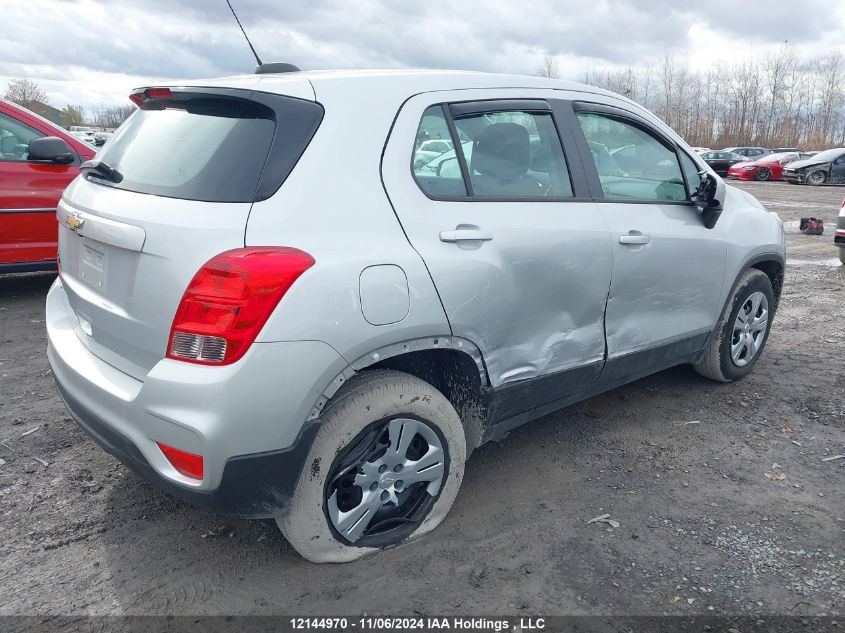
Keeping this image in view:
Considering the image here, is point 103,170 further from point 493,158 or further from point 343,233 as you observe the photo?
point 493,158

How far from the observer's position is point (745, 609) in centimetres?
246

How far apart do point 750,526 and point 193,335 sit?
7.89 feet

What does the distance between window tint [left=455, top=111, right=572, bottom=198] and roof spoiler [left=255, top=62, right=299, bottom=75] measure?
A: 0.80m

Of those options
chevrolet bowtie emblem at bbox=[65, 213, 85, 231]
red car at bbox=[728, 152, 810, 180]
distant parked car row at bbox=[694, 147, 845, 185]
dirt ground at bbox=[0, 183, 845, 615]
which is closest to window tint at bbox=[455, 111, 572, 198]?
dirt ground at bbox=[0, 183, 845, 615]

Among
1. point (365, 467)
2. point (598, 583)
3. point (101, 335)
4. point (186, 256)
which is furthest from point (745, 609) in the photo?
point (101, 335)

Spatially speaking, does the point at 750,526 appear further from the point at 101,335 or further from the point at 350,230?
the point at 101,335

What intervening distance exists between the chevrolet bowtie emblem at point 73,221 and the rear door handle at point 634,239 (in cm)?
234

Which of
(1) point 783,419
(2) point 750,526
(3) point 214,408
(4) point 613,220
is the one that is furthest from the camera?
(1) point 783,419

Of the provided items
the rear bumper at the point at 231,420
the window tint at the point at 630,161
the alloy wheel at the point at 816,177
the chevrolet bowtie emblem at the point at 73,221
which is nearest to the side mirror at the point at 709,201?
the window tint at the point at 630,161

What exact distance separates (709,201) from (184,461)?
3.05m

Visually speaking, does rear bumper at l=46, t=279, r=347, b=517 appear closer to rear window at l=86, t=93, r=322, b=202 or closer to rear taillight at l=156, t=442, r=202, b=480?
rear taillight at l=156, t=442, r=202, b=480

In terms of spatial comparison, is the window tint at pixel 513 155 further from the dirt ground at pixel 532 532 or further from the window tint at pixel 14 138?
the window tint at pixel 14 138

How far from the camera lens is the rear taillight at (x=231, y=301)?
7.13 ft

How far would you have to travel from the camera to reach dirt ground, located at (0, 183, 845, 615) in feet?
8.15
